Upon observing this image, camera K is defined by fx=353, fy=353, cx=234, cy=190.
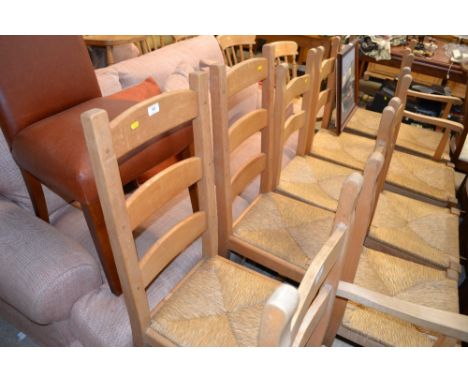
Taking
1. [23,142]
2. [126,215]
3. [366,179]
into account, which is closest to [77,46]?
[23,142]

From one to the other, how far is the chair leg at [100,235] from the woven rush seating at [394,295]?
0.69 m

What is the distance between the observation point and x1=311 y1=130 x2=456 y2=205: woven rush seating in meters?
1.59

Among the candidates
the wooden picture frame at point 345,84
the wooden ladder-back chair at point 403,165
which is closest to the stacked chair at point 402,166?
the wooden ladder-back chair at point 403,165

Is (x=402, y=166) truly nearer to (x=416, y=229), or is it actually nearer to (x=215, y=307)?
(x=416, y=229)

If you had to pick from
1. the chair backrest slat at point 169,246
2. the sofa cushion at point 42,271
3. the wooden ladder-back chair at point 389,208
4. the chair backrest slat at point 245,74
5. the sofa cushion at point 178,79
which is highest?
the chair backrest slat at point 245,74

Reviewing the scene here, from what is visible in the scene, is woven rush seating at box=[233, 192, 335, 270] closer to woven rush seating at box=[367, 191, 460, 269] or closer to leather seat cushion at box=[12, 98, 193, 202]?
woven rush seating at box=[367, 191, 460, 269]

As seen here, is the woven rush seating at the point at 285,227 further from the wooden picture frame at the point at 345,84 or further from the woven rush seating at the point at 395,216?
the wooden picture frame at the point at 345,84

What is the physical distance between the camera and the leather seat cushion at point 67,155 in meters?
0.93

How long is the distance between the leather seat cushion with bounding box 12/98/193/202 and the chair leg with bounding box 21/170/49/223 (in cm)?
8

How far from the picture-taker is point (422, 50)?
2.75 m

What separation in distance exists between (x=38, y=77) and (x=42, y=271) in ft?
1.87

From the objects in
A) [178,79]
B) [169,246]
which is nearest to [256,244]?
[169,246]

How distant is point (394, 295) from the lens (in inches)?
42.8

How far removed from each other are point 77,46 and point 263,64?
0.62 m
